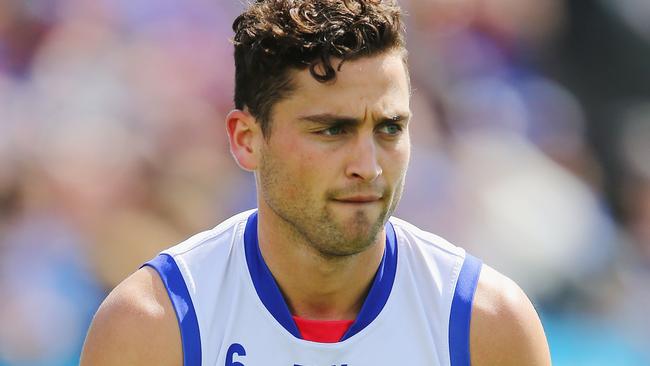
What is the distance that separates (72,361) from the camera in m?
5.89

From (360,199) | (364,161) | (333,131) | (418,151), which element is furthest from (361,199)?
(418,151)

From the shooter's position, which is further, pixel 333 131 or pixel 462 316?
pixel 462 316

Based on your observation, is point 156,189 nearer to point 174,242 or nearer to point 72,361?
point 174,242

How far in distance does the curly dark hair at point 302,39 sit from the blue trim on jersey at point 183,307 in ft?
1.83

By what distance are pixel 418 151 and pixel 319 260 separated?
299 centimetres

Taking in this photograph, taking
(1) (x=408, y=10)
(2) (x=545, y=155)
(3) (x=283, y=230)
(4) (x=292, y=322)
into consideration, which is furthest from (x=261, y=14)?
(2) (x=545, y=155)

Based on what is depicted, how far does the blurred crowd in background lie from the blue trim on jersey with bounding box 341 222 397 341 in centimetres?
256

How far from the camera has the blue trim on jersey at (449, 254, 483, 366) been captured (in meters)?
3.59

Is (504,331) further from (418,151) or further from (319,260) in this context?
(418,151)

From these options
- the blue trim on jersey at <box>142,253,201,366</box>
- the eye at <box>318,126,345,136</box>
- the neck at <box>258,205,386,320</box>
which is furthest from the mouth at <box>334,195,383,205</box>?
the blue trim on jersey at <box>142,253,201,366</box>

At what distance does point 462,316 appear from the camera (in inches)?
143

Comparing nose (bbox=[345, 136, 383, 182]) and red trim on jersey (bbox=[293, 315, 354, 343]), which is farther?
red trim on jersey (bbox=[293, 315, 354, 343])

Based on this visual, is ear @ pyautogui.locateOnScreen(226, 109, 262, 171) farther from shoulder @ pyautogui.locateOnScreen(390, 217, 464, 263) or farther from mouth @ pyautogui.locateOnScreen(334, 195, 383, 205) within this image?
shoulder @ pyautogui.locateOnScreen(390, 217, 464, 263)

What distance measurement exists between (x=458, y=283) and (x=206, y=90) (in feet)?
10.4
